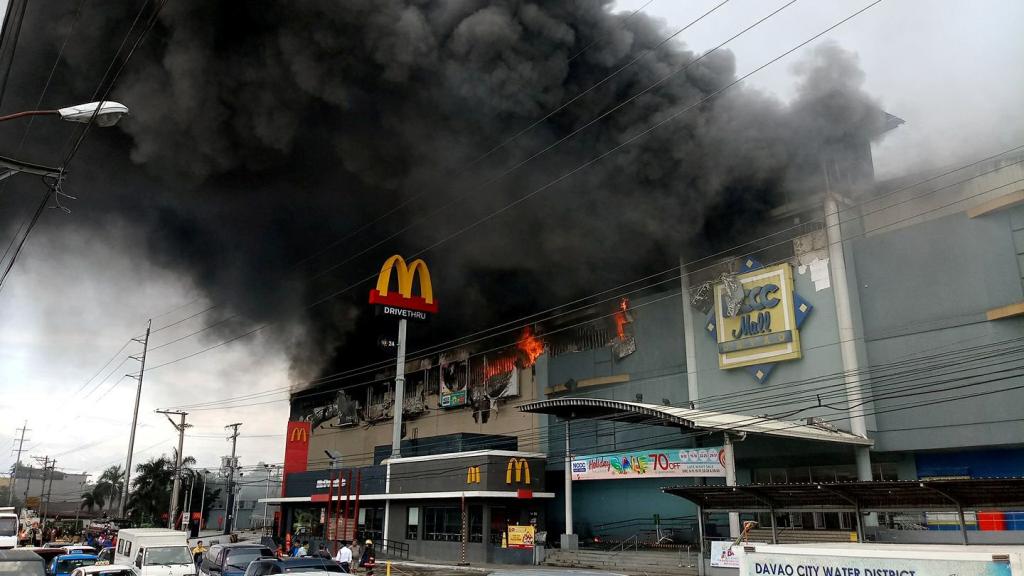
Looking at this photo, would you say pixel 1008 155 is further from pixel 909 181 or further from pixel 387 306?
pixel 387 306

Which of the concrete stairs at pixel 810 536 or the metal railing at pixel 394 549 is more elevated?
the concrete stairs at pixel 810 536

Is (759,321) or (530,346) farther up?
(530,346)

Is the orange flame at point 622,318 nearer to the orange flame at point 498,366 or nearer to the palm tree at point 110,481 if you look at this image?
the orange flame at point 498,366

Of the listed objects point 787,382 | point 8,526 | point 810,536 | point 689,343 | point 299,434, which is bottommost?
point 810,536

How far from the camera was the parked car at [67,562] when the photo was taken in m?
16.6

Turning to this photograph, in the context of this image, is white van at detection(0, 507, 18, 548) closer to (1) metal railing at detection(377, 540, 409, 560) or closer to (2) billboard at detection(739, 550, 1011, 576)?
(1) metal railing at detection(377, 540, 409, 560)

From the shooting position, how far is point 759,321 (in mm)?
30297

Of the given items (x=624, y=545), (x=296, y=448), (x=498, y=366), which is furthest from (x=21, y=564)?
(x=296, y=448)

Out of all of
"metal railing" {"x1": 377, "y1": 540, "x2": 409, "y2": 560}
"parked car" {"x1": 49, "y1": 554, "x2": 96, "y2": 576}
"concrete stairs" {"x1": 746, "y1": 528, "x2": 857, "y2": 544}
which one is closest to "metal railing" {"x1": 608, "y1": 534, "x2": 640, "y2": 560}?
"concrete stairs" {"x1": 746, "y1": 528, "x2": 857, "y2": 544}

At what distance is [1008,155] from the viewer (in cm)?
2536

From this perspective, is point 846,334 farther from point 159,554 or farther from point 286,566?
point 159,554

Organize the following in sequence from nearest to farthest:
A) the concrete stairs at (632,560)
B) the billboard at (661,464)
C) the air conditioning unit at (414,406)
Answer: the concrete stairs at (632,560) → the billboard at (661,464) → the air conditioning unit at (414,406)

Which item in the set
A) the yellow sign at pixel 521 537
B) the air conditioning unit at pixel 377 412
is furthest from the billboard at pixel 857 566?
the air conditioning unit at pixel 377 412

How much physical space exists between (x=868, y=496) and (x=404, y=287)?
110 ft
